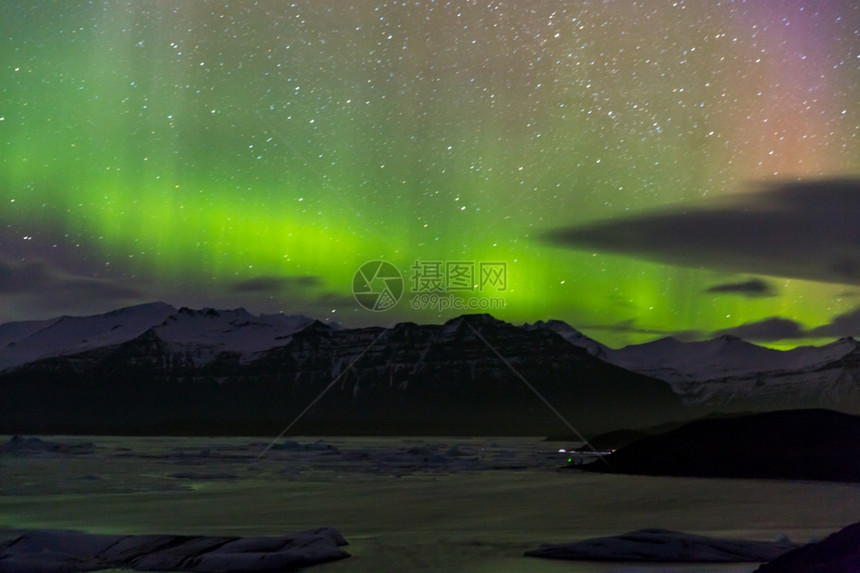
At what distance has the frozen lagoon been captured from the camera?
2192cm

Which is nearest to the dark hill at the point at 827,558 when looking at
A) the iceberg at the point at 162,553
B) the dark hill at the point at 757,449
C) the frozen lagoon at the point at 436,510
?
the frozen lagoon at the point at 436,510

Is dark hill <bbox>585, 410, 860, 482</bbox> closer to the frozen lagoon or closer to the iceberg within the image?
the frozen lagoon

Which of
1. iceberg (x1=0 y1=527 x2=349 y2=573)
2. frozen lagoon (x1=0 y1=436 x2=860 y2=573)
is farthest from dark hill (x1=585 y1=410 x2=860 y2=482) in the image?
iceberg (x1=0 y1=527 x2=349 y2=573)

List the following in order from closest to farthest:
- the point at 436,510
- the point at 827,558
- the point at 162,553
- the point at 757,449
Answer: the point at 827,558 → the point at 162,553 → the point at 436,510 → the point at 757,449

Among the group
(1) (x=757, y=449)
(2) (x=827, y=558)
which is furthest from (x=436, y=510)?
(1) (x=757, y=449)

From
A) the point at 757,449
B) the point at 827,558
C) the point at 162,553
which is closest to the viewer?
the point at 827,558

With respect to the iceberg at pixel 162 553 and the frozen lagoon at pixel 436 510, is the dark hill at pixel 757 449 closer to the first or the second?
the frozen lagoon at pixel 436 510

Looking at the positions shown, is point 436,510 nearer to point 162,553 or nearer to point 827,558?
point 162,553

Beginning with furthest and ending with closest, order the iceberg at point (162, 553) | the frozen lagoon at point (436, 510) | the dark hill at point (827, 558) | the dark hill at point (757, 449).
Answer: the dark hill at point (757, 449), the frozen lagoon at point (436, 510), the iceberg at point (162, 553), the dark hill at point (827, 558)

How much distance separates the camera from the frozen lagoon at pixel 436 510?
71.9 feet

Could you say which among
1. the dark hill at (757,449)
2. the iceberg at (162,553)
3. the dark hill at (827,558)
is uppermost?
the dark hill at (827,558)

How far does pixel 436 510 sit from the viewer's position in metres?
33.0

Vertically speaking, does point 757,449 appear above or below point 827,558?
below

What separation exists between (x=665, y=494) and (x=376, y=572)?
28.6 meters
